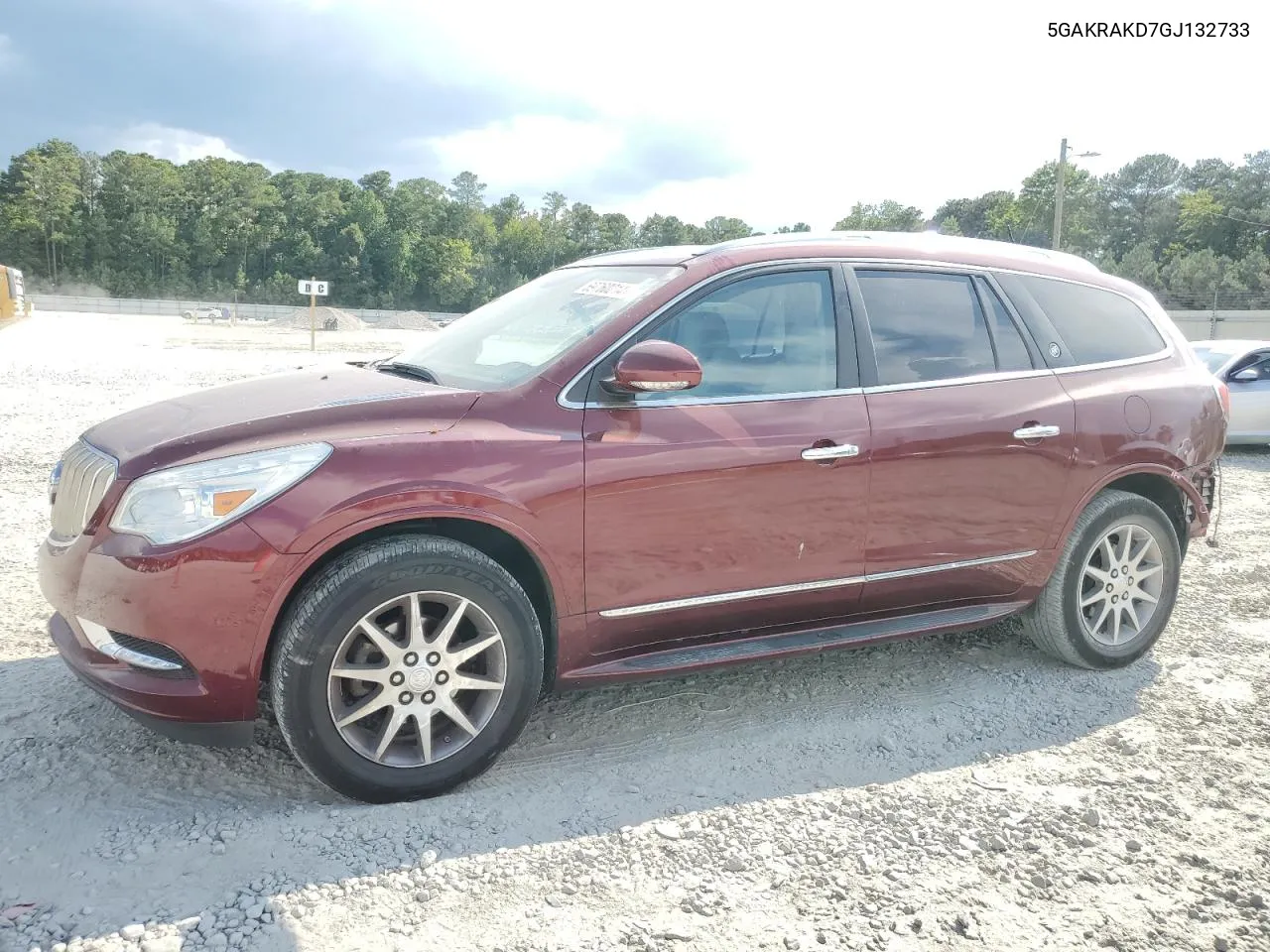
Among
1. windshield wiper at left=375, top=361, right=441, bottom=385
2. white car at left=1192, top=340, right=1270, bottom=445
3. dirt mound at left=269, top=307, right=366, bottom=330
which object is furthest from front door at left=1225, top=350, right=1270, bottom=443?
dirt mound at left=269, top=307, right=366, bottom=330

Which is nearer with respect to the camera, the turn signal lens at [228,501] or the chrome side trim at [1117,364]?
the turn signal lens at [228,501]

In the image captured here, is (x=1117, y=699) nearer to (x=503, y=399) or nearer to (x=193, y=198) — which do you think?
(x=503, y=399)

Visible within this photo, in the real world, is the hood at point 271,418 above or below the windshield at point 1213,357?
below

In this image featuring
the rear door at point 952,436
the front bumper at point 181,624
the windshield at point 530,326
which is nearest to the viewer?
the front bumper at point 181,624

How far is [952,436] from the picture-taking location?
3.78 metres

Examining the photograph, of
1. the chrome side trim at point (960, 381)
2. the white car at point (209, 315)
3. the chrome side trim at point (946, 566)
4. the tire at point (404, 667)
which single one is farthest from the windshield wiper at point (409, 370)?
the white car at point (209, 315)

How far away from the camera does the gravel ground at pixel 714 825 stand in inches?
96.9

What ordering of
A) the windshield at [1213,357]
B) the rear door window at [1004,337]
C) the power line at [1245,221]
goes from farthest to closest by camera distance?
the power line at [1245,221], the windshield at [1213,357], the rear door window at [1004,337]

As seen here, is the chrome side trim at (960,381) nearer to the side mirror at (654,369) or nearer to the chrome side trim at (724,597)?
the chrome side trim at (724,597)

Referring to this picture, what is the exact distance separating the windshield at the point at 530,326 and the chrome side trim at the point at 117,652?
4.31 feet

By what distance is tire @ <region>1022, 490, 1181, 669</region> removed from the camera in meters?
4.24

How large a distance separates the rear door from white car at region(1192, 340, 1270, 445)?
896cm

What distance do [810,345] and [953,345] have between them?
28.3 inches

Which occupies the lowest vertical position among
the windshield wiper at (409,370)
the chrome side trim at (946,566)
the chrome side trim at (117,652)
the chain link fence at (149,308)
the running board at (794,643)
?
the running board at (794,643)
